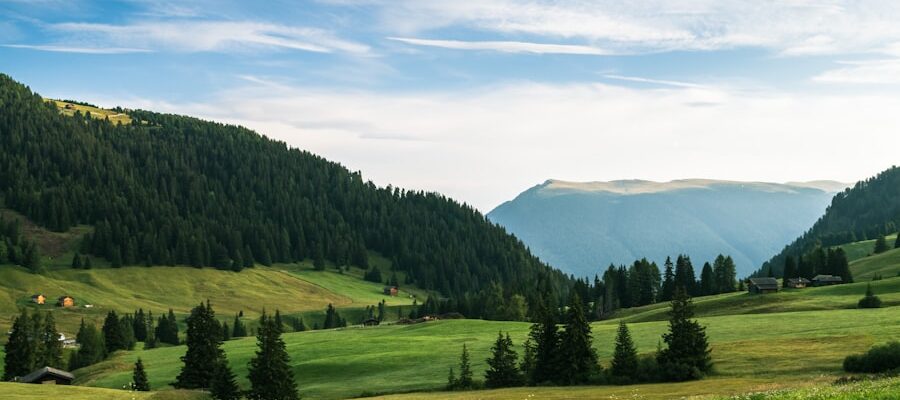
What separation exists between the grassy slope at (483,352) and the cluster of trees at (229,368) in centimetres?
899

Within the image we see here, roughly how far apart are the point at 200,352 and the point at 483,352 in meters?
38.6

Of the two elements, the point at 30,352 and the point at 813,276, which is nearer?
the point at 30,352

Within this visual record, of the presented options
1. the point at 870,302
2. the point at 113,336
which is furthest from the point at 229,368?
the point at 870,302

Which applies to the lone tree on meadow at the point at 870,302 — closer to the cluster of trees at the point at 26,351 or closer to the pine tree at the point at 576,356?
the pine tree at the point at 576,356

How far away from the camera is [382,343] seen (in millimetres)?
134000

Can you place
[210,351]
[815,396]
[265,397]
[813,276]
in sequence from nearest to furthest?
[815,396] < [265,397] < [210,351] < [813,276]

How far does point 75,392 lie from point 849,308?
114 metres

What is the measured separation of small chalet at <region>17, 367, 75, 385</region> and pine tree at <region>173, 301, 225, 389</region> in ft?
66.0

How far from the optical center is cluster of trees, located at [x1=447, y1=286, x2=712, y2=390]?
272 feet

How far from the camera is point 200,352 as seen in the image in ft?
322

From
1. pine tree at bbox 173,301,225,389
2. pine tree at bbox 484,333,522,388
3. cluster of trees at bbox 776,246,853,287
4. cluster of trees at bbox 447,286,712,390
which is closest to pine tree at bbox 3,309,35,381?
pine tree at bbox 173,301,225,389

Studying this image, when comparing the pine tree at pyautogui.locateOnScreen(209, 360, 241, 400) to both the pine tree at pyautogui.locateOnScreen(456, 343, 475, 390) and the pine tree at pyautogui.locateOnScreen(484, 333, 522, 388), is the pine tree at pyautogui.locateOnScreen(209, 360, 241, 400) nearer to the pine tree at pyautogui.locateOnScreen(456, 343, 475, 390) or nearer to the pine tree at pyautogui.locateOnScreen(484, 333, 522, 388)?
the pine tree at pyautogui.locateOnScreen(456, 343, 475, 390)

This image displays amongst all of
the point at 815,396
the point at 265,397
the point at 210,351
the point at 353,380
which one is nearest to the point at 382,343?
the point at 353,380

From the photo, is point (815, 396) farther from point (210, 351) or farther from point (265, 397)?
point (210, 351)
